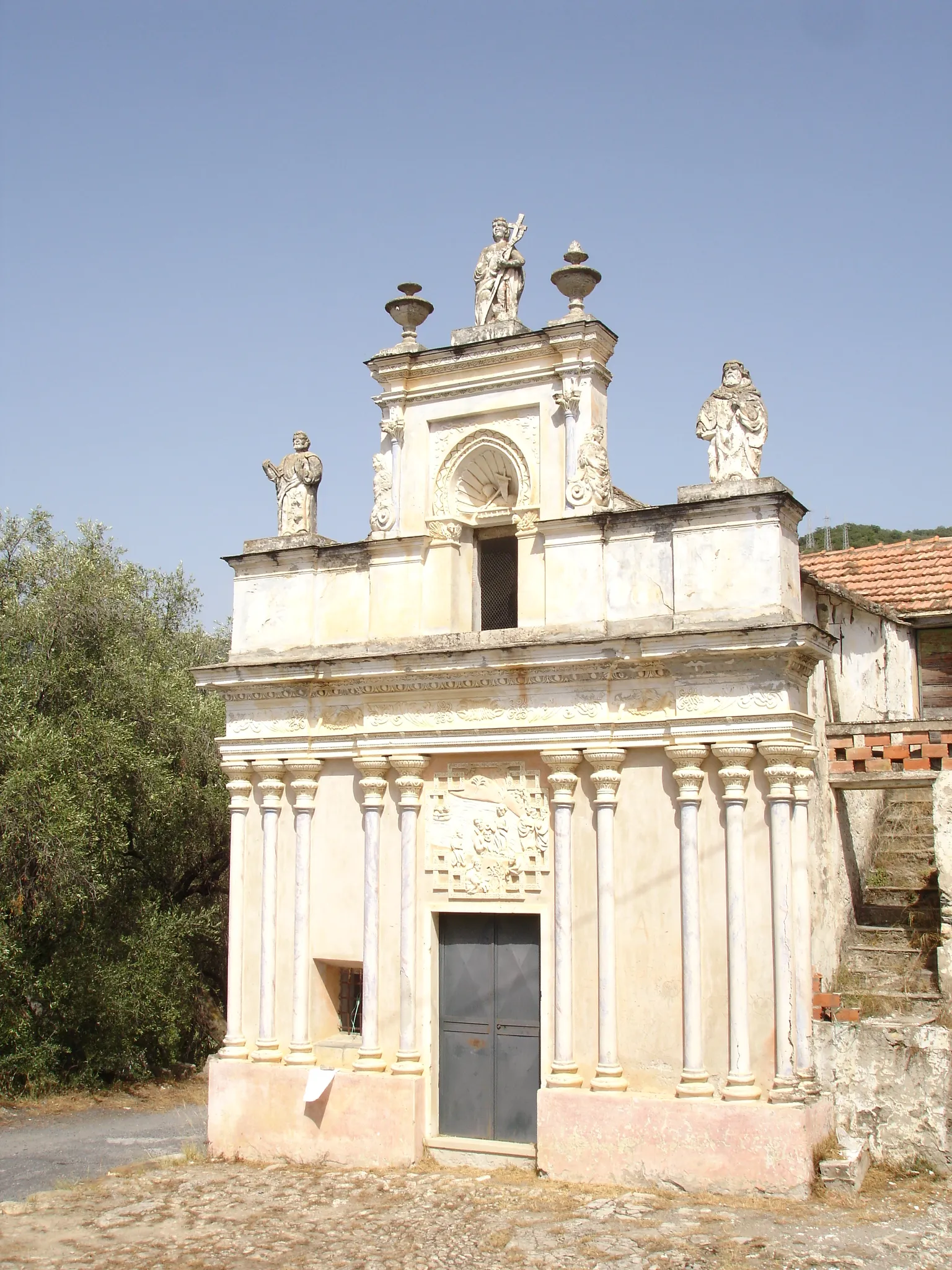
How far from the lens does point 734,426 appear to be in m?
11.8

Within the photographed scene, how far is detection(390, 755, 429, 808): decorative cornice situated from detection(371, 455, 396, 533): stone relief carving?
2467mm

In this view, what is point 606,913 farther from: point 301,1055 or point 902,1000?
point 301,1055

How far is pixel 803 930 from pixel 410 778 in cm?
404

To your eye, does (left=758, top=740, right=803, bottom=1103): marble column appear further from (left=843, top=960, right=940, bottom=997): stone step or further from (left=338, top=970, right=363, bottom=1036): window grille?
(left=338, top=970, right=363, bottom=1036): window grille

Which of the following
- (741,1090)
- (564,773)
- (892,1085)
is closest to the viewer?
(741,1090)

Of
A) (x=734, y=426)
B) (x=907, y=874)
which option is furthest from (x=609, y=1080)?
(x=734, y=426)

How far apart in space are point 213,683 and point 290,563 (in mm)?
1552

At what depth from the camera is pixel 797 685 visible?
11.5m

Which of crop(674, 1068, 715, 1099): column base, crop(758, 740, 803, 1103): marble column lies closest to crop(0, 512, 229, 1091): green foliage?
crop(674, 1068, 715, 1099): column base

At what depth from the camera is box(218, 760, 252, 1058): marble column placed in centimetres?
1330

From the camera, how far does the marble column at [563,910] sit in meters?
11.6

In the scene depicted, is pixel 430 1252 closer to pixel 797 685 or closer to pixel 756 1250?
pixel 756 1250

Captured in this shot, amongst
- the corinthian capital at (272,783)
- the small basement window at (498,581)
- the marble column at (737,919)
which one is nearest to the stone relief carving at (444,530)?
the small basement window at (498,581)

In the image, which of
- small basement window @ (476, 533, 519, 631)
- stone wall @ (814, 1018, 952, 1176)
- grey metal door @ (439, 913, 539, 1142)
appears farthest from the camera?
small basement window @ (476, 533, 519, 631)
